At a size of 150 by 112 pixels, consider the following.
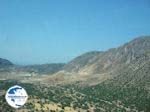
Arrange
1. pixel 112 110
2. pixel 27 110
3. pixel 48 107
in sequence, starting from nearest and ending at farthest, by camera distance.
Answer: pixel 27 110
pixel 48 107
pixel 112 110

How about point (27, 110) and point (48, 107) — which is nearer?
point (27, 110)

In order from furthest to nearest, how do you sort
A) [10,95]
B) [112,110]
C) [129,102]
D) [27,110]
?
[129,102] < [112,110] < [27,110] < [10,95]

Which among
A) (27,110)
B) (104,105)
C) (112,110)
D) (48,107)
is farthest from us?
(104,105)

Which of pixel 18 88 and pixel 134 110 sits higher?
pixel 18 88

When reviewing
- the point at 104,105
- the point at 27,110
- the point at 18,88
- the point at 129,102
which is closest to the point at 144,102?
the point at 129,102

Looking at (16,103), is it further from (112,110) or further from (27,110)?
(112,110)

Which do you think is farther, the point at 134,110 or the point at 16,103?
the point at 134,110

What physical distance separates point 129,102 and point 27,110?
80.1m

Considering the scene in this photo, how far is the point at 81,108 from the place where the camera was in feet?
545

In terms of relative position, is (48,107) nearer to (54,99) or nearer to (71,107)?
(71,107)

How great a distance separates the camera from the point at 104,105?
183m

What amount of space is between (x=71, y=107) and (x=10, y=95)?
430ft

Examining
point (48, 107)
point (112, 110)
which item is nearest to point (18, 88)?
point (48, 107)

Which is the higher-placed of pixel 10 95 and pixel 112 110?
pixel 10 95
